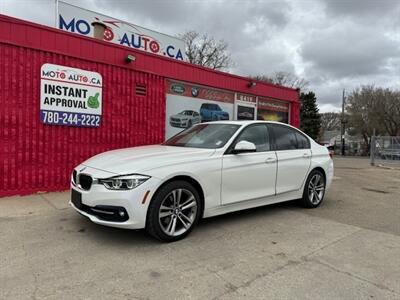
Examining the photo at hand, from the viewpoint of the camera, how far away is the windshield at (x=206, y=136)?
17.3 ft

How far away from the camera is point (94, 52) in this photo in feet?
25.9

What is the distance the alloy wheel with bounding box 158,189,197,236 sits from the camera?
433 cm

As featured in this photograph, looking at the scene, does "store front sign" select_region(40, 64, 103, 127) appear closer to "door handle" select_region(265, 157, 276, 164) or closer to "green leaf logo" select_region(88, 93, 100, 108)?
"green leaf logo" select_region(88, 93, 100, 108)

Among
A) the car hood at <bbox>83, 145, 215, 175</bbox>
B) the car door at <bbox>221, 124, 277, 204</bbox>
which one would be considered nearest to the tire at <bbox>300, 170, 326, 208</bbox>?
the car door at <bbox>221, 124, 277, 204</bbox>

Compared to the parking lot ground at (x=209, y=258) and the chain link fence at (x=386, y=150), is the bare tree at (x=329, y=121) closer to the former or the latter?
the chain link fence at (x=386, y=150)

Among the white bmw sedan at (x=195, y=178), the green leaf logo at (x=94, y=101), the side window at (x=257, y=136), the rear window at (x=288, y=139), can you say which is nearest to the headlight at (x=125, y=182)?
the white bmw sedan at (x=195, y=178)

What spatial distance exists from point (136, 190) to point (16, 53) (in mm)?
4516

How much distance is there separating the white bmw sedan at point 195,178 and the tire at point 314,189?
2cm

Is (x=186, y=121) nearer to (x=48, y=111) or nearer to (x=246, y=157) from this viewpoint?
(x=48, y=111)

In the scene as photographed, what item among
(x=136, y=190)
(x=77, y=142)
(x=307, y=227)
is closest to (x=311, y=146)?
(x=307, y=227)

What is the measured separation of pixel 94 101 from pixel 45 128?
126 centimetres

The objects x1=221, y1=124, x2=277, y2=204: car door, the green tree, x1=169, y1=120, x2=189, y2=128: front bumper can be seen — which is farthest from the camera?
the green tree

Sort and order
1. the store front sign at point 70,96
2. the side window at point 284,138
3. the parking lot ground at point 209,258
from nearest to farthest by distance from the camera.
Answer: the parking lot ground at point 209,258 → the side window at point 284,138 → the store front sign at point 70,96

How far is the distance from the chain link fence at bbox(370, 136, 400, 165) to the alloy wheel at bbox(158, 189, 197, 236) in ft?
60.0
